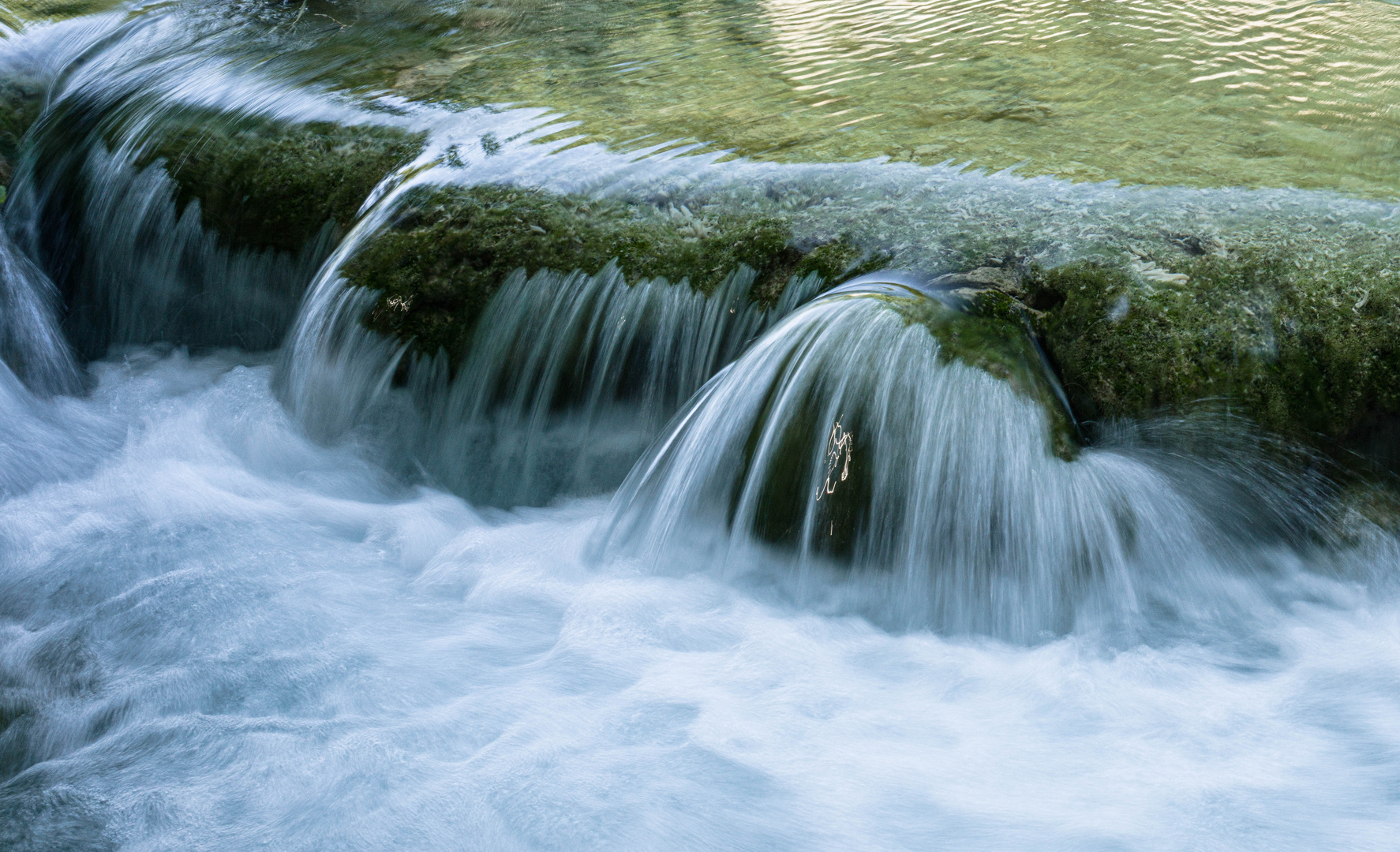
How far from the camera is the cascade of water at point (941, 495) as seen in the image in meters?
3.28

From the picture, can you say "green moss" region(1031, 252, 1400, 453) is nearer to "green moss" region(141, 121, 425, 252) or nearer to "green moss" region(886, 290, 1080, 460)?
"green moss" region(886, 290, 1080, 460)

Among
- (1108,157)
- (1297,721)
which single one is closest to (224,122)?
(1108,157)

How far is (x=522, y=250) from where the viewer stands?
449 centimetres

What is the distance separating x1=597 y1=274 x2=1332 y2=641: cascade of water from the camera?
10.8 ft

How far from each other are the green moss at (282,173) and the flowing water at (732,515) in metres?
0.10

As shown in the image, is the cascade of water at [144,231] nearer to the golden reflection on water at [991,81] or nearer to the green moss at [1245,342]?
the golden reflection on water at [991,81]

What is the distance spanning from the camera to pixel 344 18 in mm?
7492

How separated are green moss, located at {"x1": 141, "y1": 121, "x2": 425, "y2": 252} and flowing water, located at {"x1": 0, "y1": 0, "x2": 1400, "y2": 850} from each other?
99mm

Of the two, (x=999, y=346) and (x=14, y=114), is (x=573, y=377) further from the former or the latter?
(x=14, y=114)

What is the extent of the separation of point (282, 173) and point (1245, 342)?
467cm

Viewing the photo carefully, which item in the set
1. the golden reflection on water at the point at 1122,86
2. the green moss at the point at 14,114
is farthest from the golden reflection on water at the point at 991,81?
the green moss at the point at 14,114

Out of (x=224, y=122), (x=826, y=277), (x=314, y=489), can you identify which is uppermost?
(x=224, y=122)

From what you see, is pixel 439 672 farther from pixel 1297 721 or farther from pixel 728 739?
pixel 1297 721

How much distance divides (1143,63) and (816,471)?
10.3ft
